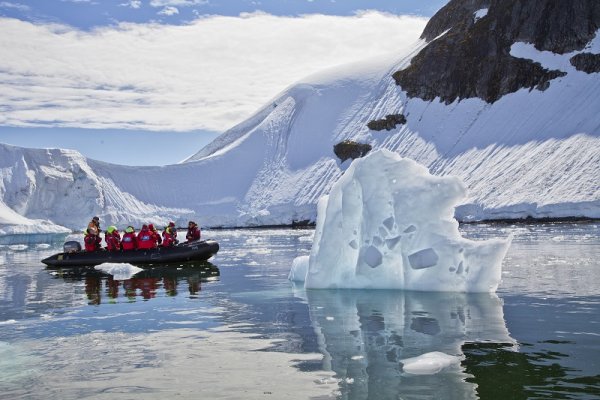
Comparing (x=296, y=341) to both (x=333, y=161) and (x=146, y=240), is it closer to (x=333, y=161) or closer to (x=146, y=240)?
(x=146, y=240)

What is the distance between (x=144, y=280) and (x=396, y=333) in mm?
13507

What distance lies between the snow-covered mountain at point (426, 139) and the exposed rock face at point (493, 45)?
18cm

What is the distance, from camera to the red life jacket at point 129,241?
29.9 metres

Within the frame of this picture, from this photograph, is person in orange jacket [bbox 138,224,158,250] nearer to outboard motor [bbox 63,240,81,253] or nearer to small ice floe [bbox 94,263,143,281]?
outboard motor [bbox 63,240,81,253]

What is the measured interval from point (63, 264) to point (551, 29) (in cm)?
9098

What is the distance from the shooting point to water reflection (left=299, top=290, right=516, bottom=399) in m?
8.60

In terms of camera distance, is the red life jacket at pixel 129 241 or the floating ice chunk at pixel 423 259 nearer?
the floating ice chunk at pixel 423 259

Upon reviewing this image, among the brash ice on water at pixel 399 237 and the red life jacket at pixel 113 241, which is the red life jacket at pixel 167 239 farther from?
the brash ice on water at pixel 399 237

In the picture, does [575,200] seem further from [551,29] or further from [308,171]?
[308,171]

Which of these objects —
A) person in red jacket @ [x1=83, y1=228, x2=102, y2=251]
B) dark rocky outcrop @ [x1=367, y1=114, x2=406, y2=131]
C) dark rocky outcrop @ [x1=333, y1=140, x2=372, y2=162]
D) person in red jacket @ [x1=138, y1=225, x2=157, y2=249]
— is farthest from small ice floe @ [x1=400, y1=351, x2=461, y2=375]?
dark rocky outcrop @ [x1=367, y1=114, x2=406, y2=131]

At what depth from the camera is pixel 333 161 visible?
Result: 384 feet

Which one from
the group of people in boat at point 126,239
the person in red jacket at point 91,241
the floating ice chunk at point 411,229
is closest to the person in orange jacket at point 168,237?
the group of people in boat at point 126,239

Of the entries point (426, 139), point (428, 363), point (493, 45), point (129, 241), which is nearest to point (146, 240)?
point (129, 241)

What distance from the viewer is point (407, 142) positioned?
11069 cm
